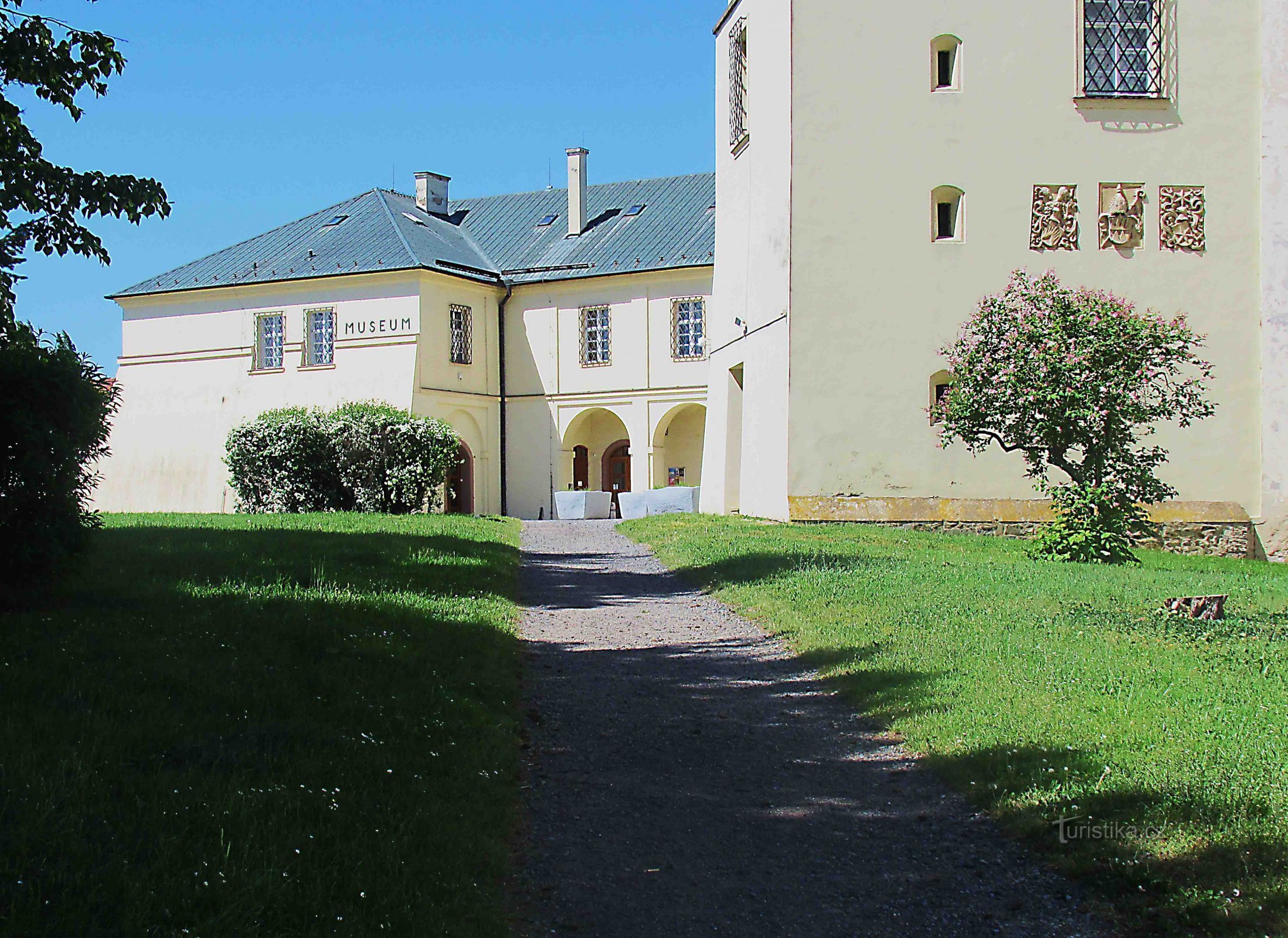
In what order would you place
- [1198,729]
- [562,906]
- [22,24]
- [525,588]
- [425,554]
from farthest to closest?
[425,554], [525,588], [22,24], [1198,729], [562,906]

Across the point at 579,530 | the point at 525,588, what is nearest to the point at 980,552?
A: the point at 525,588

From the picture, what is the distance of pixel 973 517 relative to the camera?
70.8 feet

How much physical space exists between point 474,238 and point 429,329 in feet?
21.0

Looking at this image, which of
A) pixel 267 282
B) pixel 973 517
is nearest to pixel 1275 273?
pixel 973 517

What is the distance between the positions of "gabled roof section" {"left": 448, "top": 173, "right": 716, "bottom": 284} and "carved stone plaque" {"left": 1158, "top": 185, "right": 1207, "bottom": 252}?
1485 centimetres

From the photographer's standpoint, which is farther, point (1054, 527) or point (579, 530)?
point (579, 530)

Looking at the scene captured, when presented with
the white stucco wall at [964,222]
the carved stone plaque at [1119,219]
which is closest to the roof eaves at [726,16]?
the white stucco wall at [964,222]

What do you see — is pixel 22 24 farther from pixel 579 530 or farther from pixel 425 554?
pixel 579 530

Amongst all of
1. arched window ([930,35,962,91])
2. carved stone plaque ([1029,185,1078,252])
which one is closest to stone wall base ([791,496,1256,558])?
carved stone plaque ([1029,185,1078,252])

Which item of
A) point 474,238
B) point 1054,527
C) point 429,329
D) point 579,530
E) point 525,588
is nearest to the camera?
point 525,588

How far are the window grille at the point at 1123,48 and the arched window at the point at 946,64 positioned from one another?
2.26 metres

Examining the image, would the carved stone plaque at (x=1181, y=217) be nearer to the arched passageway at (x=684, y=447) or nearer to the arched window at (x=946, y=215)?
the arched window at (x=946, y=215)

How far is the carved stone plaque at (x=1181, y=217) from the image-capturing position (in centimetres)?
2216

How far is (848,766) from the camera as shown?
5.98 meters
